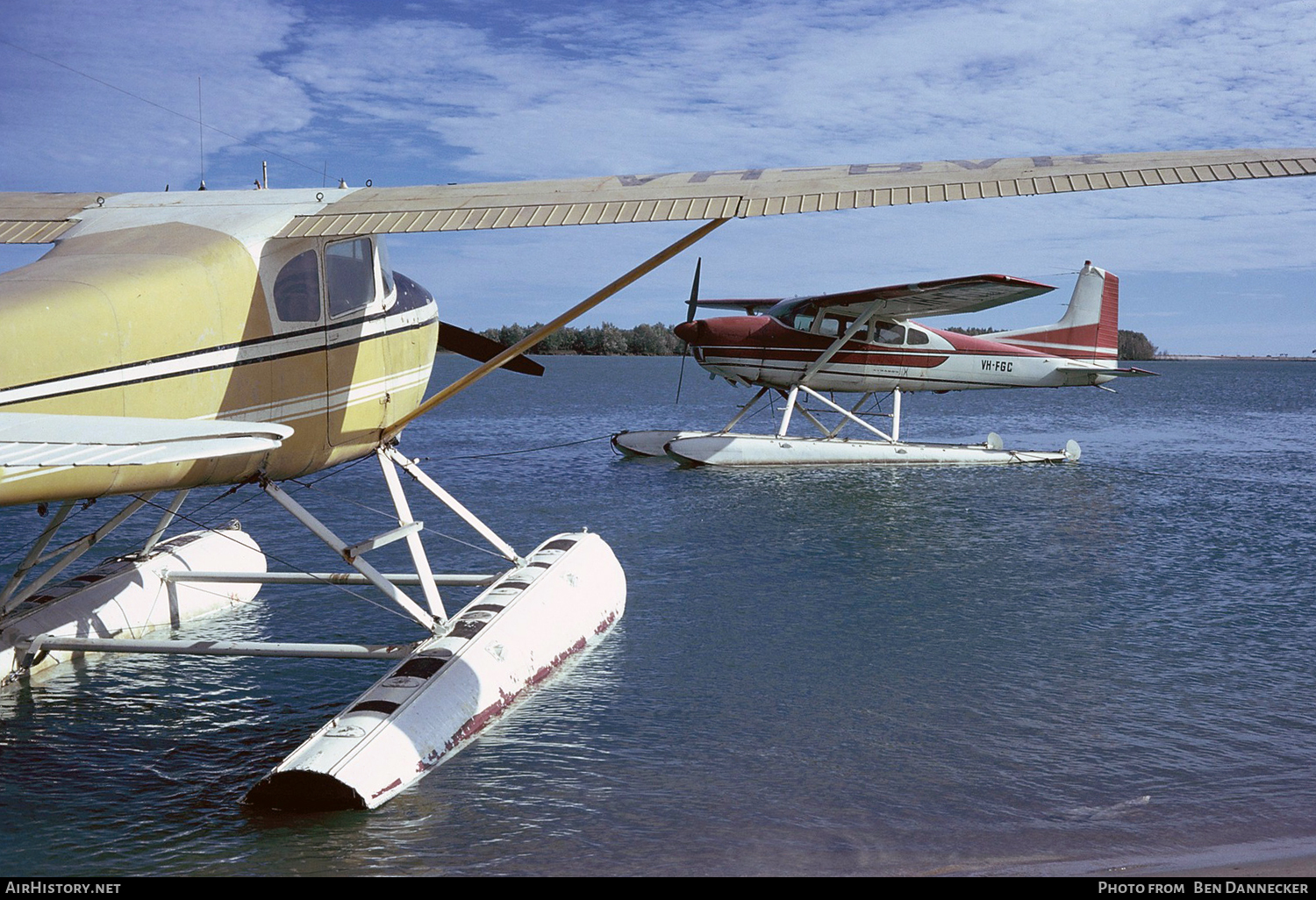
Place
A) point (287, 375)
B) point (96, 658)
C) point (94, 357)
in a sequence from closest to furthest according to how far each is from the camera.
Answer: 1. point (94, 357)
2. point (287, 375)
3. point (96, 658)

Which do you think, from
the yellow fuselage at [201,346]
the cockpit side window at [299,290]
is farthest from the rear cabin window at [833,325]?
the cockpit side window at [299,290]

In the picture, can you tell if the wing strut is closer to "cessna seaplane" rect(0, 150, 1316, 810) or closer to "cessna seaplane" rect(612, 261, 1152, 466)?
"cessna seaplane" rect(0, 150, 1316, 810)

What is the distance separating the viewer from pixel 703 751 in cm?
623

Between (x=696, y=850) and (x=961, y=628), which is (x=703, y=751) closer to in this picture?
(x=696, y=850)

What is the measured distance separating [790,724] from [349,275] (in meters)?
3.90

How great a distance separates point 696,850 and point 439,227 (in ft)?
12.1

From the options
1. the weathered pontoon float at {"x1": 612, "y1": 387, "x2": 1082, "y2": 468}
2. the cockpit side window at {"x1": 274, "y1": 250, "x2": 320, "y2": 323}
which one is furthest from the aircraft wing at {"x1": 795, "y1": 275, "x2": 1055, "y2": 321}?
the cockpit side window at {"x1": 274, "y1": 250, "x2": 320, "y2": 323}

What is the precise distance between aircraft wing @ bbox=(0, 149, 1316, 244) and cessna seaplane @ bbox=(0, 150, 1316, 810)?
0.02 meters

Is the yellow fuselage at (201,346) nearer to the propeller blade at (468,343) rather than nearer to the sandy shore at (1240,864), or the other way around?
the propeller blade at (468,343)

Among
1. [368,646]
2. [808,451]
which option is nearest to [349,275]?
[368,646]

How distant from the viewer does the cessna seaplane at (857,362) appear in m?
19.6

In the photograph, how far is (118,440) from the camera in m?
3.43

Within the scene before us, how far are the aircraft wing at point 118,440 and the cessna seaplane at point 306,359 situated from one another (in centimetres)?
1

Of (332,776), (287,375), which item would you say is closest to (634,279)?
(287,375)
